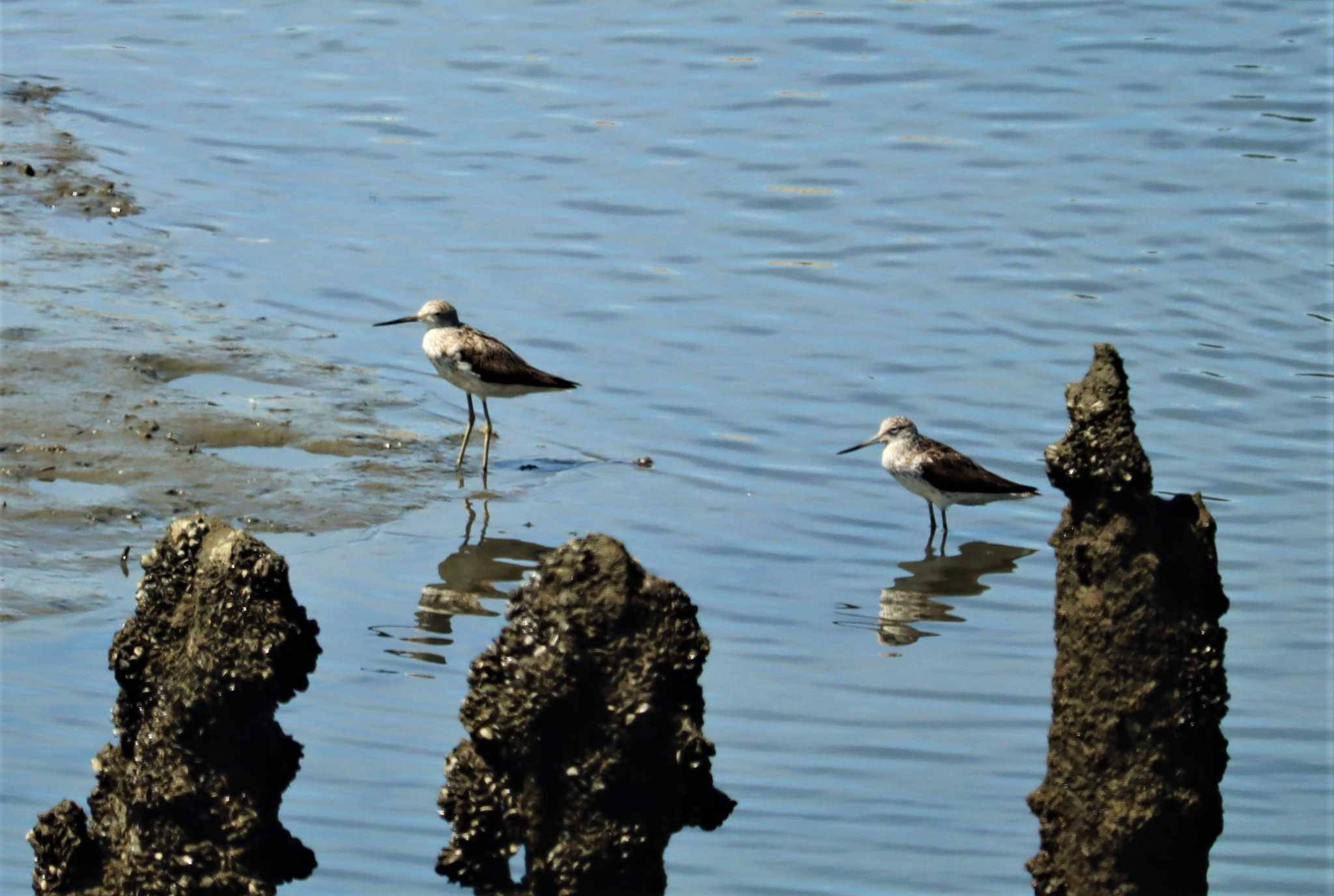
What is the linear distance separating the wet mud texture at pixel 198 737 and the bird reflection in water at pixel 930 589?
535cm

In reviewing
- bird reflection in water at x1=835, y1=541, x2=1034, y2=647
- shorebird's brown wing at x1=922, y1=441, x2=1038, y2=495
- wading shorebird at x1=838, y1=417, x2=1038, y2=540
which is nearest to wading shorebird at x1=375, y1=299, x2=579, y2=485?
wading shorebird at x1=838, y1=417, x2=1038, y2=540

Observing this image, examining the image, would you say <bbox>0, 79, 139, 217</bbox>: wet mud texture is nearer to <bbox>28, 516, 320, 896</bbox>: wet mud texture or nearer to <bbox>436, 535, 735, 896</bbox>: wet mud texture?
<bbox>28, 516, 320, 896</bbox>: wet mud texture

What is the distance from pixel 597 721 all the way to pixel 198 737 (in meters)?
1.13

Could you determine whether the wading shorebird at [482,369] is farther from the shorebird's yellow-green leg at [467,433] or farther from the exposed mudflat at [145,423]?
the exposed mudflat at [145,423]

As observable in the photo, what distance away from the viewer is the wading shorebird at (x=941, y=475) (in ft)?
41.4

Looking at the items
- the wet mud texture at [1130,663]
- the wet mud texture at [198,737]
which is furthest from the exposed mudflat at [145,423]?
the wet mud texture at [1130,663]

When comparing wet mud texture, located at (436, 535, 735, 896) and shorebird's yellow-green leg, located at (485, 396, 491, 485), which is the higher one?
wet mud texture, located at (436, 535, 735, 896)

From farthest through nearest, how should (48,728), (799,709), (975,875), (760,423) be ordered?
(760,423)
(799,709)
(48,728)
(975,875)

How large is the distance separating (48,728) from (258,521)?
9.72 feet

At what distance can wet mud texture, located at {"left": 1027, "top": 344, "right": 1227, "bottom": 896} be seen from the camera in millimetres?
5812

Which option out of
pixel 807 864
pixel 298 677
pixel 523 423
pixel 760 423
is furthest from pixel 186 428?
pixel 298 677

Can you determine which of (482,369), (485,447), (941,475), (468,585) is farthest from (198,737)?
(482,369)

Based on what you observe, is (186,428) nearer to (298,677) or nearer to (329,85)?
(298,677)

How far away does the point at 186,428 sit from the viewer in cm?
1255
